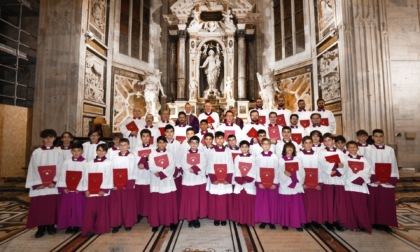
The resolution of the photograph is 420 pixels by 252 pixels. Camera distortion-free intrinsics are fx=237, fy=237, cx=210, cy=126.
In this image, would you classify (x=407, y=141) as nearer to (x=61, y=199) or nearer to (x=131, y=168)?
(x=131, y=168)

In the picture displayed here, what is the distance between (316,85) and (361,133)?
20.5 ft

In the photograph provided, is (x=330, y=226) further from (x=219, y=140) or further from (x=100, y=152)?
(x=100, y=152)

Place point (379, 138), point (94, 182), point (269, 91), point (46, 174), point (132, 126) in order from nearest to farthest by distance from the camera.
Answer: point (94, 182), point (46, 174), point (379, 138), point (132, 126), point (269, 91)

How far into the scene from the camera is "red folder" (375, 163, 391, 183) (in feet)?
13.6

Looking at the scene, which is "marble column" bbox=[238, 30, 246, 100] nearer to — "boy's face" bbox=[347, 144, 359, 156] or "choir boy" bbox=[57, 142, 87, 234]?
"boy's face" bbox=[347, 144, 359, 156]

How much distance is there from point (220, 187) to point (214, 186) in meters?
0.12

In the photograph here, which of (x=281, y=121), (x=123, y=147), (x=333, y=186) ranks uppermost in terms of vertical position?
(x=281, y=121)

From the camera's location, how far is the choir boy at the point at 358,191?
13.2 feet

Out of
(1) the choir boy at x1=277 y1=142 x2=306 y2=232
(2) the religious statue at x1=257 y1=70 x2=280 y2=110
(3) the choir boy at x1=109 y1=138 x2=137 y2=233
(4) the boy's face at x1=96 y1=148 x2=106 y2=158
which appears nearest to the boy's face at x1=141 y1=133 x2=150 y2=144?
(3) the choir boy at x1=109 y1=138 x2=137 y2=233

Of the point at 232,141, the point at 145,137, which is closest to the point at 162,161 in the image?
the point at 145,137

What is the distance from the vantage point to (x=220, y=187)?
4.40 metres

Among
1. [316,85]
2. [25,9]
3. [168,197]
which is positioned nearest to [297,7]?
[316,85]

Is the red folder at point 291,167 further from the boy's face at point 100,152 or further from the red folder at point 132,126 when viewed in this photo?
the red folder at point 132,126

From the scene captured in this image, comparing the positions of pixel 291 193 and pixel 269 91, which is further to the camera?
pixel 269 91
